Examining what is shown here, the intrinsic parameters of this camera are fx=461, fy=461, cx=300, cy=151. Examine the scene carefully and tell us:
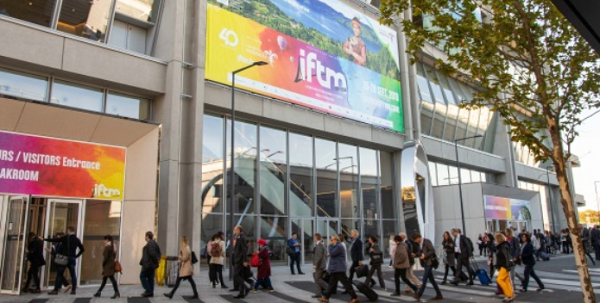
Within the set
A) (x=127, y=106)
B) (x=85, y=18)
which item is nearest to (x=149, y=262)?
(x=127, y=106)

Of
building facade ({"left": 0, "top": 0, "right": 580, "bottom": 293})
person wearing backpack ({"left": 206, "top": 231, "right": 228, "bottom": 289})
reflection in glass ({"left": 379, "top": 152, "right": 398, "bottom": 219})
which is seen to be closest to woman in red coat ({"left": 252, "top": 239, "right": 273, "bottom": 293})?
person wearing backpack ({"left": 206, "top": 231, "right": 228, "bottom": 289})

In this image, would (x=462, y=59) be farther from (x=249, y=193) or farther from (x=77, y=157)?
(x=249, y=193)

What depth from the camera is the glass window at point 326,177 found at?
25.6m

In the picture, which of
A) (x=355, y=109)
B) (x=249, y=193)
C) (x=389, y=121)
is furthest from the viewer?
(x=389, y=121)

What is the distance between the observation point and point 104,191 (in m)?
14.3

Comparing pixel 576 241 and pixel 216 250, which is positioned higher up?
pixel 576 241

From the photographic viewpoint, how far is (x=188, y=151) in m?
19.2

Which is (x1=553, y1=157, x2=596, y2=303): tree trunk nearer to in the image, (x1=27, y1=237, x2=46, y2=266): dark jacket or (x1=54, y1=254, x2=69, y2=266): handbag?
(x1=54, y1=254, x2=69, y2=266): handbag

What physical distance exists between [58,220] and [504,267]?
12.3 m

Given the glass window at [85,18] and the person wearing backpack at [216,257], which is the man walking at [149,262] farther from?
the glass window at [85,18]

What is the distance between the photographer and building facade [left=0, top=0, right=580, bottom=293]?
14.5 m

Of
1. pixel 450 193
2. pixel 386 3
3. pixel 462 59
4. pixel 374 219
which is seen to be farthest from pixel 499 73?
pixel 450 193

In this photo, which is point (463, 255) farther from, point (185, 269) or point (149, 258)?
point (149, 258)

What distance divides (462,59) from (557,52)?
205cm
